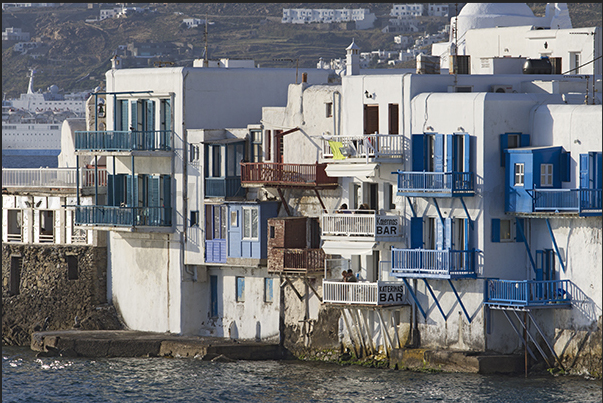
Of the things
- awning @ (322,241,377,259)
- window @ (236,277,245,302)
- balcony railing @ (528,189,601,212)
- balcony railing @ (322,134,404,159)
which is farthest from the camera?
window @ (236,277,245,302)

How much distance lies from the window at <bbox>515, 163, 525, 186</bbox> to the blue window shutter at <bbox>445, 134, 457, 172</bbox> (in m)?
1.98

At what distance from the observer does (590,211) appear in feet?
139

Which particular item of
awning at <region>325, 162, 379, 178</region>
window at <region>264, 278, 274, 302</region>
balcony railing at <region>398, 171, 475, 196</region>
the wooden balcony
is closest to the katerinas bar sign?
balcony railing at <region>398, 171, 475, 196</region>

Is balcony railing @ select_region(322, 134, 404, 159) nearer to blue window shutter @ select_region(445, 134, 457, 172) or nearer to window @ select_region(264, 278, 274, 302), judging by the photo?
blue window shutter @ select_region(445, 134, 457, 172)

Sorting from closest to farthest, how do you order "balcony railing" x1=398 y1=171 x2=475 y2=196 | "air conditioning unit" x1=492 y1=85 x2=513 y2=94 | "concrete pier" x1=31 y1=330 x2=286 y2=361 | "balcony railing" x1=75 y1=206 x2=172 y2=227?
"balcony railing" x1=398 y1=171 x2=475 y2=196, "air conditioning unit" x1=492 y1=85 x2=513 y2=94, "concrete pier" x1=31 y1=330 x2=286 y2=361, "balcony railing" x1=75 y1=206 x2=172 y2=227

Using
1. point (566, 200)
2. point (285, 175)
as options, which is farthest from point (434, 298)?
point (285, 175)

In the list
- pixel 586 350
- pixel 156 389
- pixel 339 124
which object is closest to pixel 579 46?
pixel 339 124

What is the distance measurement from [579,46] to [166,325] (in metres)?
22.1

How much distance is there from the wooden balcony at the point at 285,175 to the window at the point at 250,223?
3.39 ft

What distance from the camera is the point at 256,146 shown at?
5119cm

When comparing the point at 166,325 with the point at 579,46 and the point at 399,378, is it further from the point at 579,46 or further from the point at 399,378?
Result: the point at 579,46

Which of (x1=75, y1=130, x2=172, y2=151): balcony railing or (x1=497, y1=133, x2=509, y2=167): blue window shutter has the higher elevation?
(x1=75, y1=130, x2=172, y2=151): balcony railing

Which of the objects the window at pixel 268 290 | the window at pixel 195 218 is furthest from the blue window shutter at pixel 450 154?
A: the window at pixel 195 218

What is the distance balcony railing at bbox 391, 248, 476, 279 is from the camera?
1740 inches
